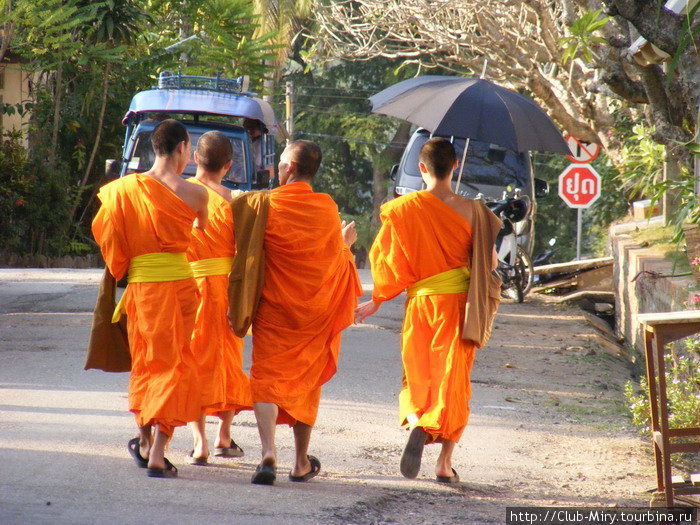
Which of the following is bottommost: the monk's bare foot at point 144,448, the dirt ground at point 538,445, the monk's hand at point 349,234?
the dirt ground at point 538,445

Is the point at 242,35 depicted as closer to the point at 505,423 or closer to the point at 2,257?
the point at 2,257

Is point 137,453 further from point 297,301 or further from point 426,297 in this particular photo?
point 426,297

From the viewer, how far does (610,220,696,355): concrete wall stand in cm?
857

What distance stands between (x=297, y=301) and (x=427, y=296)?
2.55 ft

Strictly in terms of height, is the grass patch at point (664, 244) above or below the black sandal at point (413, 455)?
above

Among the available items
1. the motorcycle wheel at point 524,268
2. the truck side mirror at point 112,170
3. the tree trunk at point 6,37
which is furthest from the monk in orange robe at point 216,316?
the tree trunk at point 6,37

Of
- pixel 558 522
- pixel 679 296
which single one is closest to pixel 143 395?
pixel 558 522

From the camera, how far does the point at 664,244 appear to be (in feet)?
38.8

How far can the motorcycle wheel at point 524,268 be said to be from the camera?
14.0 metres

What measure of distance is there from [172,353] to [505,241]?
9013mm

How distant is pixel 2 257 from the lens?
741 inches

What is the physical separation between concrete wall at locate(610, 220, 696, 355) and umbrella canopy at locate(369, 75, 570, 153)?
52.8 inches

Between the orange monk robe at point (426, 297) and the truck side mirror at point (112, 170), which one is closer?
the orange monk robe at point (426, 297)

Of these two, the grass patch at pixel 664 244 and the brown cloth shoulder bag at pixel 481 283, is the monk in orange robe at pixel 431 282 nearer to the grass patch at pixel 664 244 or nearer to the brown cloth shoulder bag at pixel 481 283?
the brown cloth shoulder bag at pixel 481 283
